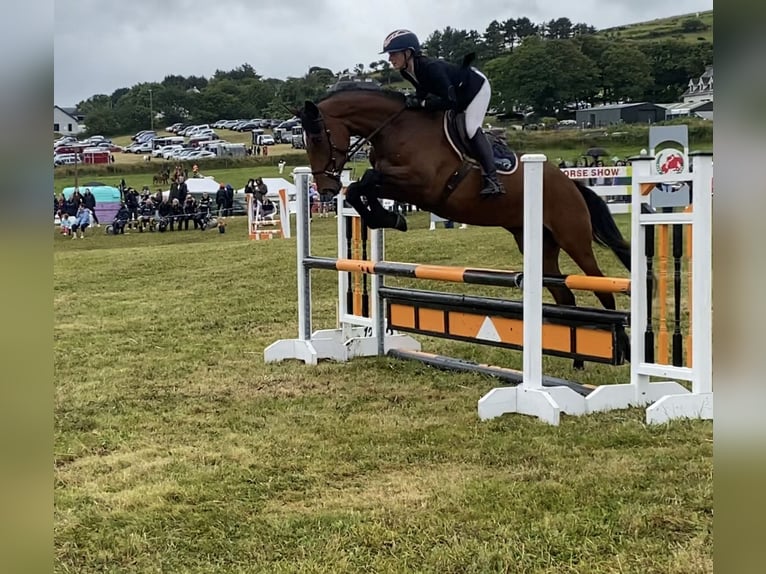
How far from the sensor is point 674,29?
1.43 m

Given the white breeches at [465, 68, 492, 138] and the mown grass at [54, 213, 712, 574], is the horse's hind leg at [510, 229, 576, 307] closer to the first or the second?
the mown grass at [54, 213, 712, 574]

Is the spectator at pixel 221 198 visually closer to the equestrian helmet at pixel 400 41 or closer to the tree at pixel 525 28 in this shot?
the tree at pixel 525 28

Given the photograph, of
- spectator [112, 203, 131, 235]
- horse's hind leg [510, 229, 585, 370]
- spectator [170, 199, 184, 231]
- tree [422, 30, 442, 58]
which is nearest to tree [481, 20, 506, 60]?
tree [422, 30, 442, 58]

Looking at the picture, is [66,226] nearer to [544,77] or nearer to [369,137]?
[544,77]

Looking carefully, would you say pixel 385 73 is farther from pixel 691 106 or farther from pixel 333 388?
pixel 691 106

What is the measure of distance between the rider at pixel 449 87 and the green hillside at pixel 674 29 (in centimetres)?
79

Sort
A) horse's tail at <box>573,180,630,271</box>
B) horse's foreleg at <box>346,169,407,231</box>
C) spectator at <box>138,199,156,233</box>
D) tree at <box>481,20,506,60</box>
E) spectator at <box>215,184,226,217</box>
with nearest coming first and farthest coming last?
horse's foreleg at <box>346,169,407,231</box>
horse's tail at <box>573,180,630,271</box>
tree at <box>481,20,506,60</box>
spectator at <box>138,199,156,233</box>
spectator at <box>215,184,226,217</box>

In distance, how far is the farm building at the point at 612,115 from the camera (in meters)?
4.94

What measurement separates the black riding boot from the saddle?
0.04 metres

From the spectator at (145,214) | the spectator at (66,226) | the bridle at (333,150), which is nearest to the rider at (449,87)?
the bridle at (333,150)

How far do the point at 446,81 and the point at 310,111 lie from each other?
69 centimetres

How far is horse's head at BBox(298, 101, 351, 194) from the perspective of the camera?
3.96 metres

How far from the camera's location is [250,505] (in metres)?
2.46
